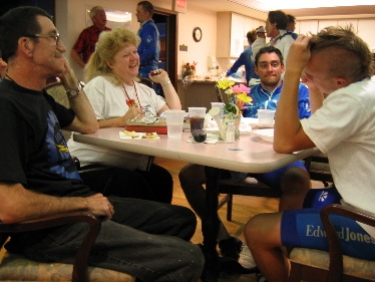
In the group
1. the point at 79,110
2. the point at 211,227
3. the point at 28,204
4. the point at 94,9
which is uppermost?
the point at 94,9

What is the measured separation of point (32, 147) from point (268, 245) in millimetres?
820

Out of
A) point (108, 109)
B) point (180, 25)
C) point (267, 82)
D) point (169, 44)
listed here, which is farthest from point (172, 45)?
point (108, 109)

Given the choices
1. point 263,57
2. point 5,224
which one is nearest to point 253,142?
point 5,224

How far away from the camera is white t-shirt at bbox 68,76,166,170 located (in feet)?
6.26

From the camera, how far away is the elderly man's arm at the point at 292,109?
132cm

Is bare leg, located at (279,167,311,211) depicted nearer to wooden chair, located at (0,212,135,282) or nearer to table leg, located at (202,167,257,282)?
table leg, located at (202,167,257,282)

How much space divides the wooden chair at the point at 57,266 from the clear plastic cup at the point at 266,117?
1132 millimetres

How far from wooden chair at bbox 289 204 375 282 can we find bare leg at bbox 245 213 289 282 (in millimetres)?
88

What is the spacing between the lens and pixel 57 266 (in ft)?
3.77

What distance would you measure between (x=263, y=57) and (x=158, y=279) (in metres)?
1.92

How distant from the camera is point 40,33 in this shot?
4.28 ft

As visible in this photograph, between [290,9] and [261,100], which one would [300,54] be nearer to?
[261,100]

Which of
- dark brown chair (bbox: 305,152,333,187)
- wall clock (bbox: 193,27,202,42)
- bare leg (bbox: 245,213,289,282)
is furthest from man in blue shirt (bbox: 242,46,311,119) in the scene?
wall clock (bbox: 193,27,202,42)

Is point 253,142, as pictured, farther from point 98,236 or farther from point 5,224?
point 5,224
